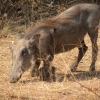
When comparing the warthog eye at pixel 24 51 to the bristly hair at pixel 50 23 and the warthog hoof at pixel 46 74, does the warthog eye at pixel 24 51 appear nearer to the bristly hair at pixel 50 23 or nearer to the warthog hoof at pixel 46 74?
the bristly hair at pixel 50 23

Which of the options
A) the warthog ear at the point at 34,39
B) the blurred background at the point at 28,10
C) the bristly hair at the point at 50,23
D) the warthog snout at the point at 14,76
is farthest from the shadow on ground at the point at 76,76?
the blurred background at the point at 28,10

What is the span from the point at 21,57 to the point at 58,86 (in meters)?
0.76

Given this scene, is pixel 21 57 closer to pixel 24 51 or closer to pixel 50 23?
pixel 24 51

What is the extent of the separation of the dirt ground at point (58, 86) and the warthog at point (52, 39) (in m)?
0.17

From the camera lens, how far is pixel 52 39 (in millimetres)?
5758

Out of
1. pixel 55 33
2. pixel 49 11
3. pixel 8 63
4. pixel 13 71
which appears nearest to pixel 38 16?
pixel 49 11

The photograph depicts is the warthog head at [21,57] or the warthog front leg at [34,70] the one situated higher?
the warthog head at [21,57]

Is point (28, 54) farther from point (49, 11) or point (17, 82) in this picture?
point (49, 11)

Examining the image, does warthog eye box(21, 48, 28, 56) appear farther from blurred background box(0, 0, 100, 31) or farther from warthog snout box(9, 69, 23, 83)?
blurred background box(0, 0, 100, 31)

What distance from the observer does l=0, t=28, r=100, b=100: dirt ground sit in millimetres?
4633

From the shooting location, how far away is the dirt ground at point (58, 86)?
4.63 meters

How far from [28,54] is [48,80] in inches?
21.5

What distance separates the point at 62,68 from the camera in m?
6.35

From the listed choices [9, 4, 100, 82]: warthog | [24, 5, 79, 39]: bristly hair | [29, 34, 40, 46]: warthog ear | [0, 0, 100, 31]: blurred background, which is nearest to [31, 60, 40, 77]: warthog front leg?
[9, 4, 100, 82]: warthog
